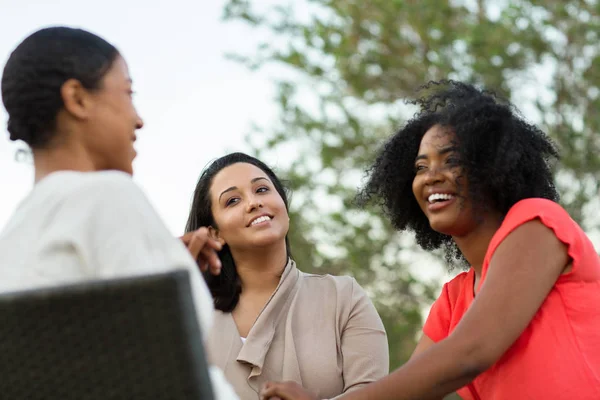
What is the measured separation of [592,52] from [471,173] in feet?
33.7

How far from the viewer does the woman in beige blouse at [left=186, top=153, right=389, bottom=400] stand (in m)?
3.51

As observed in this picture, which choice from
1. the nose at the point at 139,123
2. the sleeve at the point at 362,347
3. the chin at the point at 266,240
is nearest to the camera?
the nose at the point at 139,123

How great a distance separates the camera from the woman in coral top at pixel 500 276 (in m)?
2.36

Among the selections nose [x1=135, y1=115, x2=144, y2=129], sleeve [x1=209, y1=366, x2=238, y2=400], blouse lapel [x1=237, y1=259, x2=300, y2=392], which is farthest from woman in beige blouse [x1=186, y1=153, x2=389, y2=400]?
sleeve [x1=209, y1=366, x2=238, y2=400]

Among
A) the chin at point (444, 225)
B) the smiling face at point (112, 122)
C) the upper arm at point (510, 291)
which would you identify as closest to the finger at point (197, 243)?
the smiling face at point (112, 122)

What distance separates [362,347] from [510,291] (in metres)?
1.27

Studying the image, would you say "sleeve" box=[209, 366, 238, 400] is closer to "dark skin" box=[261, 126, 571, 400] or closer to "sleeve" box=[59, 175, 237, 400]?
"sleeve" box=[59, 175, 237, 400]

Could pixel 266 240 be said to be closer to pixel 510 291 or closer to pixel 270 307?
pixel 270 307

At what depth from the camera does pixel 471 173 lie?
285cm

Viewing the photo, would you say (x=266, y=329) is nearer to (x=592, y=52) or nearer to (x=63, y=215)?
(x=63, y=215)

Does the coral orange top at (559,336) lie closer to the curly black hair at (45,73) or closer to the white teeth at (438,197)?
the white teeth at (438,197)

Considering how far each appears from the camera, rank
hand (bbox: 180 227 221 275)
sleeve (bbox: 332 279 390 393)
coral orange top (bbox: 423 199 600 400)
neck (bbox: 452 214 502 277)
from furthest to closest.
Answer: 1. sleeve (bbox: 332 279 390 393)
2. neck (bbox: 452 214 502 277)
3. coral orange top (bbox: 423 199 600 400)
4. hand (bbox: 180 227 221 275)

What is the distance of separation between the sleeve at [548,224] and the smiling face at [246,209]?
1.40 meters

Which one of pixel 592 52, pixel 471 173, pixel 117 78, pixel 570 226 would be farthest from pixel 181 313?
pixel 592 52
